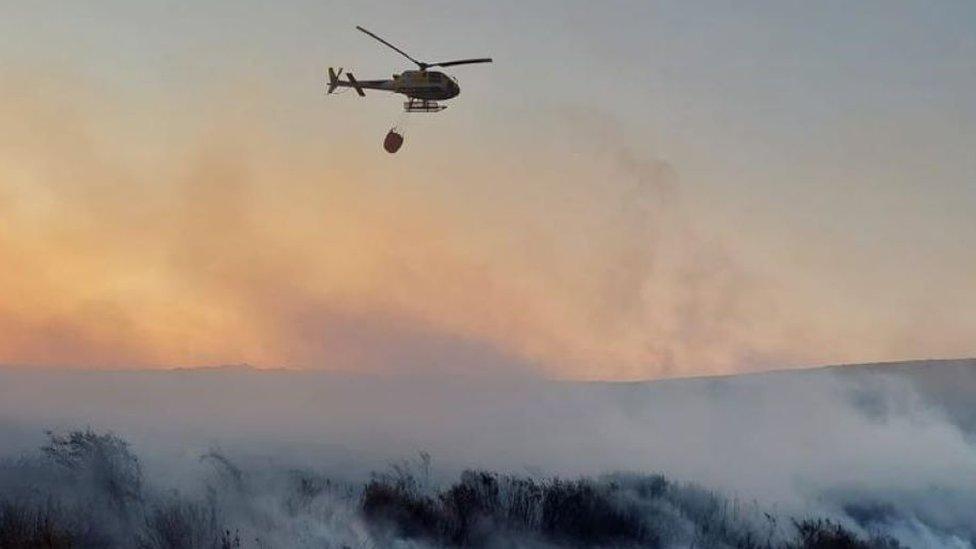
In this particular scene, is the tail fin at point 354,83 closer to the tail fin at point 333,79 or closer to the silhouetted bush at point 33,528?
the tail fin at point 333,79

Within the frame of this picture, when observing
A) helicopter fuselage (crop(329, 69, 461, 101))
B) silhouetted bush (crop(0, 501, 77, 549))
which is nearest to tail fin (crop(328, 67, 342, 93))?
helicopter fuselage (crop(329, 69, 461, 101))

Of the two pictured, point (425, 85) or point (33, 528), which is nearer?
point (33, 528)

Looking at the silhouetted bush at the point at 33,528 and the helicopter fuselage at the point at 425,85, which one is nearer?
the silhouetted bush at the point at 33,528

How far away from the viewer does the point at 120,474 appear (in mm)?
79625

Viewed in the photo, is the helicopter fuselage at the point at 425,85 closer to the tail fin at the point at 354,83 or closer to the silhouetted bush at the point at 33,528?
the tail fin at the point at 354,83

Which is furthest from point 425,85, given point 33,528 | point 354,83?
point 33,528

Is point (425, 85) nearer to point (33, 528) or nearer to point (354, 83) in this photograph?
point (354, 83)

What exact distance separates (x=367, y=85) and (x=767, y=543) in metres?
54.0

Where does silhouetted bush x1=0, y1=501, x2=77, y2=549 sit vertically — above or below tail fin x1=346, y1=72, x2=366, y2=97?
below

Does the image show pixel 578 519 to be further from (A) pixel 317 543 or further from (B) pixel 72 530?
(B) pixel 72 530

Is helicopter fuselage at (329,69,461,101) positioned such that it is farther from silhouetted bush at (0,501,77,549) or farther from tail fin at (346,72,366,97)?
silhouetted bush at (0,501,77,549)

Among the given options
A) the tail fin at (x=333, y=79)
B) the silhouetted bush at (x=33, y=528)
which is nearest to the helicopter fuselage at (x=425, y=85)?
the tail fin at (x=333, y=79)

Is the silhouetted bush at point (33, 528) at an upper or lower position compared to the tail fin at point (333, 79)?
lower

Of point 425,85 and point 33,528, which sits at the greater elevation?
point 425,85
